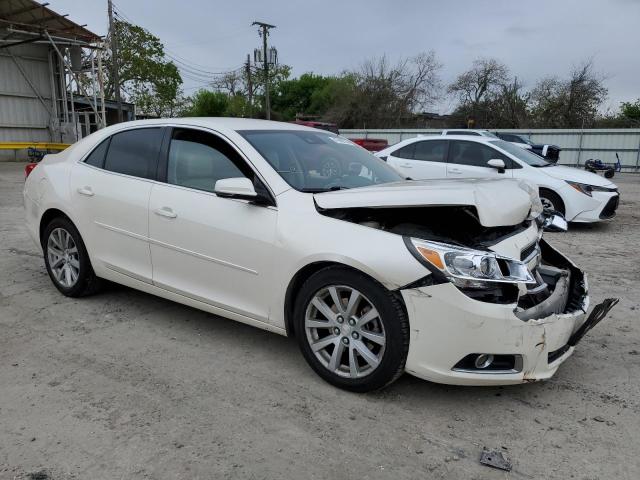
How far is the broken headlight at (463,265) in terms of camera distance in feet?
9.15

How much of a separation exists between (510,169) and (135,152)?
22.1 ft

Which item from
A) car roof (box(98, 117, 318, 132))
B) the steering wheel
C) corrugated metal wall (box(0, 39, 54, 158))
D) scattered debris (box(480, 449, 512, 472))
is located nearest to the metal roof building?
corrugated metal wall (box(0, 39, 54, 158))

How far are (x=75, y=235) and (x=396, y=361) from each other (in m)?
3.12

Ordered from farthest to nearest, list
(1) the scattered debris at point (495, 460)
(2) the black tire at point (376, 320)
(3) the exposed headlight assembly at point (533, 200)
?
1. (3) the exposed headlight assembly at point (533, 200)
2. (2) the black tire at point (376, 320)
3. (1) the scattered debris at point (495, 460)

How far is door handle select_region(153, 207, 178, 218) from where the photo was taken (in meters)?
3.82

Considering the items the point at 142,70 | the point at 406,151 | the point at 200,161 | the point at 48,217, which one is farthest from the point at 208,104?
the point at 200,161

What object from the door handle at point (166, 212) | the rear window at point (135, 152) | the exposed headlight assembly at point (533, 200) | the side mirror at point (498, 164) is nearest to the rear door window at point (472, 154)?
the side mirror at point (498, 164)

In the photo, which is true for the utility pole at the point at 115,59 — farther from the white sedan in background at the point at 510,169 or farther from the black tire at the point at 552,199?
the black tire at the point at 552,199

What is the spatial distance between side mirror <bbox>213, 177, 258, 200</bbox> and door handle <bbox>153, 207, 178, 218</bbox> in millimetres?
569

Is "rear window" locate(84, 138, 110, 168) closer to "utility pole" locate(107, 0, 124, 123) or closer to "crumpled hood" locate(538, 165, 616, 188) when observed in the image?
"crumpled hood" locate(538, 165, 616, 188)

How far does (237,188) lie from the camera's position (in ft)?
11.1

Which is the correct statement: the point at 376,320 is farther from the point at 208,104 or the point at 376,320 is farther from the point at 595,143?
the point at 208,104

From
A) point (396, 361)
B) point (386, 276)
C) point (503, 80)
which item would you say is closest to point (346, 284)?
point (386, 276)

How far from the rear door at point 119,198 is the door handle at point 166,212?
0.15m
